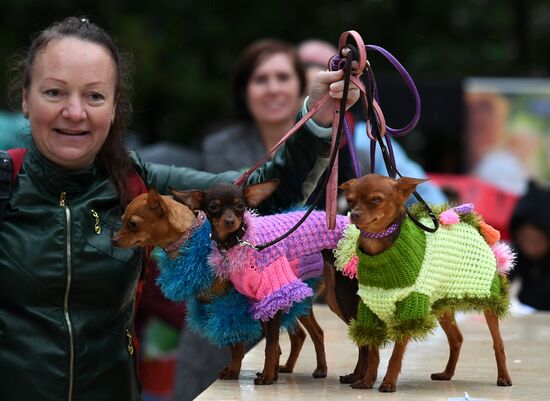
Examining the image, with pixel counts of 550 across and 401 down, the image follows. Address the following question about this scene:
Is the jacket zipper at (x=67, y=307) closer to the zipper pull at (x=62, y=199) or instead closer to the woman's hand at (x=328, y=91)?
the zipper pull at (x=62, y=199)

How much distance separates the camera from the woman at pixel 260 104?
16.8 feet

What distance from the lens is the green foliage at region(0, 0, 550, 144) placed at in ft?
43.5

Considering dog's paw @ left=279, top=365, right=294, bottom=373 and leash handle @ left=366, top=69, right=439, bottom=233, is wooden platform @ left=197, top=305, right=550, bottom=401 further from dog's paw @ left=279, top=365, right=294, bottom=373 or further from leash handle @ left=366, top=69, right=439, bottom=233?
leash handle @ left=366, top=69, right=439, bottom=233

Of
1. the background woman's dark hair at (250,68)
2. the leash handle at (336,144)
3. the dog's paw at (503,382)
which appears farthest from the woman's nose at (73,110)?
the background woman's dark hair at (250,68)

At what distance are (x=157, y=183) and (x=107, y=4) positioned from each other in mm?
10006

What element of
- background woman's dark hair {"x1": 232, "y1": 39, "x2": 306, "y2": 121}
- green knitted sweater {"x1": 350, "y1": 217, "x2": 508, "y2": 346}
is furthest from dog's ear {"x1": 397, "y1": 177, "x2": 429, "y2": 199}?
background woman's dark hair {"x1": 232, "y1": 39, "x2": 306, "y2": 121}

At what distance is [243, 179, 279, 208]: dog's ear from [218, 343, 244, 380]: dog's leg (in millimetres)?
419

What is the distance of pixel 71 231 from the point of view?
119 inches

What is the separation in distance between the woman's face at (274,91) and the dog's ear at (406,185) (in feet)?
7.87

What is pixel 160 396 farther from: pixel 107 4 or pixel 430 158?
pixel 107 4

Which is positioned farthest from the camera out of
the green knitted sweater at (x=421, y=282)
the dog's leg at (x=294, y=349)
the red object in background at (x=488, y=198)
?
the red object in background at (x=488, y=198)

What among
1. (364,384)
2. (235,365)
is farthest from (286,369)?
(364,384)

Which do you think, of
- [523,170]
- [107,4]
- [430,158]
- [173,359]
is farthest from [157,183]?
[107,4]

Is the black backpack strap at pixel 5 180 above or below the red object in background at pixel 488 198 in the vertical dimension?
above
